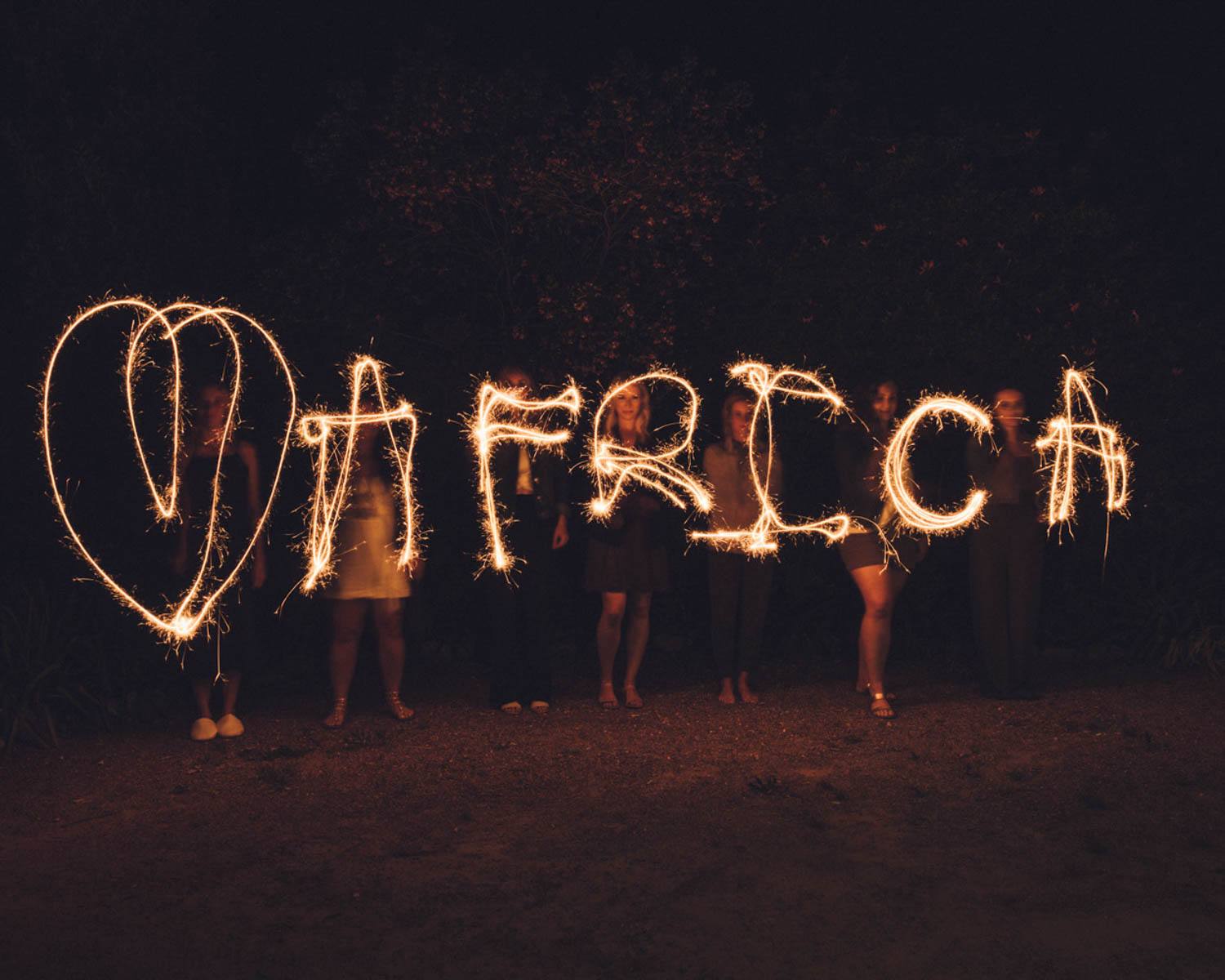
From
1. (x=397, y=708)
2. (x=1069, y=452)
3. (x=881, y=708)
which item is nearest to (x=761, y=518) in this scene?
(x=881, y=708)

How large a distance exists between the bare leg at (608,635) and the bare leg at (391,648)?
49.5 inches

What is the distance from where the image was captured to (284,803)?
Answer: 6.17 meters

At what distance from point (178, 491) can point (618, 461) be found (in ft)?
8.65

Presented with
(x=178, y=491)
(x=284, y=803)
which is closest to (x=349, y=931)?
(x=284, y=803)

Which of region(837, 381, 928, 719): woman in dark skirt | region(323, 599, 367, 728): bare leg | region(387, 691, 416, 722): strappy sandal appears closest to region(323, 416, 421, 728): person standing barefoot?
region(323, 599, 367, 728): bare leg

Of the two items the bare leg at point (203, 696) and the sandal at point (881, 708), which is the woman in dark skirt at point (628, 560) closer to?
the sandal at point (881, 708)

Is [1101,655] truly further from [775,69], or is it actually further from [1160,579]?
[775,69]

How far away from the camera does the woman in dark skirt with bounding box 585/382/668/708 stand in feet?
27.1

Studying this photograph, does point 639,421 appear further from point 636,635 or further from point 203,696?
point 203,696

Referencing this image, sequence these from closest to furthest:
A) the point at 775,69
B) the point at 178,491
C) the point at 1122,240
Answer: the point at 178,491
the point at 1122,240
the point at 775,69

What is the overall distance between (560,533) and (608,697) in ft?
3.67

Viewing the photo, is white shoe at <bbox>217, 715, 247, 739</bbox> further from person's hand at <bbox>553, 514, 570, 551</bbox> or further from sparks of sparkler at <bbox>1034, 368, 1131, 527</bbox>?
sparks of sparkler at <bbox>1034, 368, 1131, 527</bbox>

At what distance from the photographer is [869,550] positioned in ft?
26.9

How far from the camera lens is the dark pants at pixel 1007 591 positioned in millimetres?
8578
